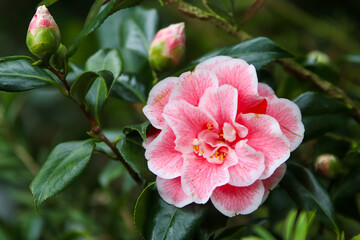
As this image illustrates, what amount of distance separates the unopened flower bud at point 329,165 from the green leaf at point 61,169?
431 mm

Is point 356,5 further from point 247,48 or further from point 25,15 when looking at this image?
point 25,15

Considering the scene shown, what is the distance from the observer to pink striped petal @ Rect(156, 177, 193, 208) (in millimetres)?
674

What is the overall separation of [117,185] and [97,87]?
123 centimetres

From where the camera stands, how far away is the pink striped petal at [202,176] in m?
0.65

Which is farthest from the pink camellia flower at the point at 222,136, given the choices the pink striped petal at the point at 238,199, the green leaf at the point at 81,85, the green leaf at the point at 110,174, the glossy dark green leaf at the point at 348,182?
the green leaf at the point at 110,174

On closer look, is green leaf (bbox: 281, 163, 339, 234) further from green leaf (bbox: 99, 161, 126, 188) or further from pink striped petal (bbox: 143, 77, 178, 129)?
green leaf (bbox: 99, 161, 126, 188)

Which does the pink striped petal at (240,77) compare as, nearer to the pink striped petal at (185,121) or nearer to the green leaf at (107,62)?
the pink striped petal at (185,121)

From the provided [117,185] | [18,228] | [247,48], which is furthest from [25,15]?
[247,48]

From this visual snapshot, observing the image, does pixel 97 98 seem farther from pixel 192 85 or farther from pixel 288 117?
pixel 288 117

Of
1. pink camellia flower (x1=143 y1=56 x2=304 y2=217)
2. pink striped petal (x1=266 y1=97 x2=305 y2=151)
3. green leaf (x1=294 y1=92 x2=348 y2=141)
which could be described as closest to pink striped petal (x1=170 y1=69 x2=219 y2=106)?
pink camellia flower (x1=143 y1=56 x2=304 y2=217)

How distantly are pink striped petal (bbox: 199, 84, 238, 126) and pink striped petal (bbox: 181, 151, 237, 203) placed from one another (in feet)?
0.19

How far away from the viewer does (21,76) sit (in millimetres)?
708

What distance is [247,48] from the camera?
0.79 meters

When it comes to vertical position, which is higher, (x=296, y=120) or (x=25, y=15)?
(x=296, y=120)
